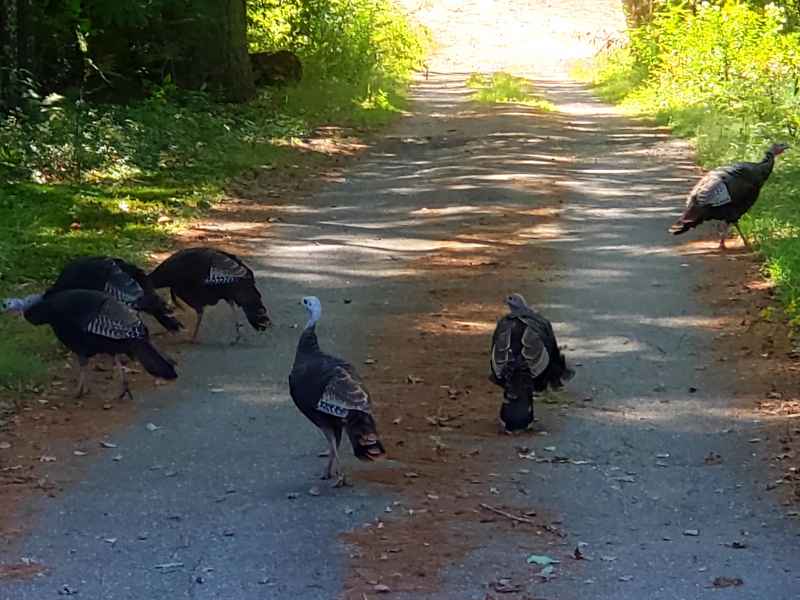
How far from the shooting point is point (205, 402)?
883 cm

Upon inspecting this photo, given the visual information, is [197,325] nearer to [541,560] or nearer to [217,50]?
[541,560]

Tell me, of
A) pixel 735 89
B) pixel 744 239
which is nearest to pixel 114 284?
pixel 744 239

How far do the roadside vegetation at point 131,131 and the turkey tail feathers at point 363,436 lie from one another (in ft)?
10.5

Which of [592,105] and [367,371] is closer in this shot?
[367,371]

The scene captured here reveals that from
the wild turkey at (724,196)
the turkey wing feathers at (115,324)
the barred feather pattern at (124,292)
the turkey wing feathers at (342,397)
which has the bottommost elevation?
the barred feather pattern at (124,292)

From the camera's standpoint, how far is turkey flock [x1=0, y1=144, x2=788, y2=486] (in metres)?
6.96

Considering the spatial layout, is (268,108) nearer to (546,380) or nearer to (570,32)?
(546,380)

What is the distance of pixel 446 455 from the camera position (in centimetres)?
776

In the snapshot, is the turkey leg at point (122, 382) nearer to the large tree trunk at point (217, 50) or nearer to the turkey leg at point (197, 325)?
the turkey leg at point (197, 325)

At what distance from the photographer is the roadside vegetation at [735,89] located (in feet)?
45.5

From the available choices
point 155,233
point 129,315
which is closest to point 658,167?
point 155,233

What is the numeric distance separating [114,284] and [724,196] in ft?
19.9

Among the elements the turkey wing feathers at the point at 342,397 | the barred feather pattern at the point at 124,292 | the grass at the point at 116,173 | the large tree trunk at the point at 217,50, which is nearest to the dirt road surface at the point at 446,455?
the turkey wing feathers at the point at 342,397

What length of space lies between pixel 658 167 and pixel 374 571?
1413 cm
